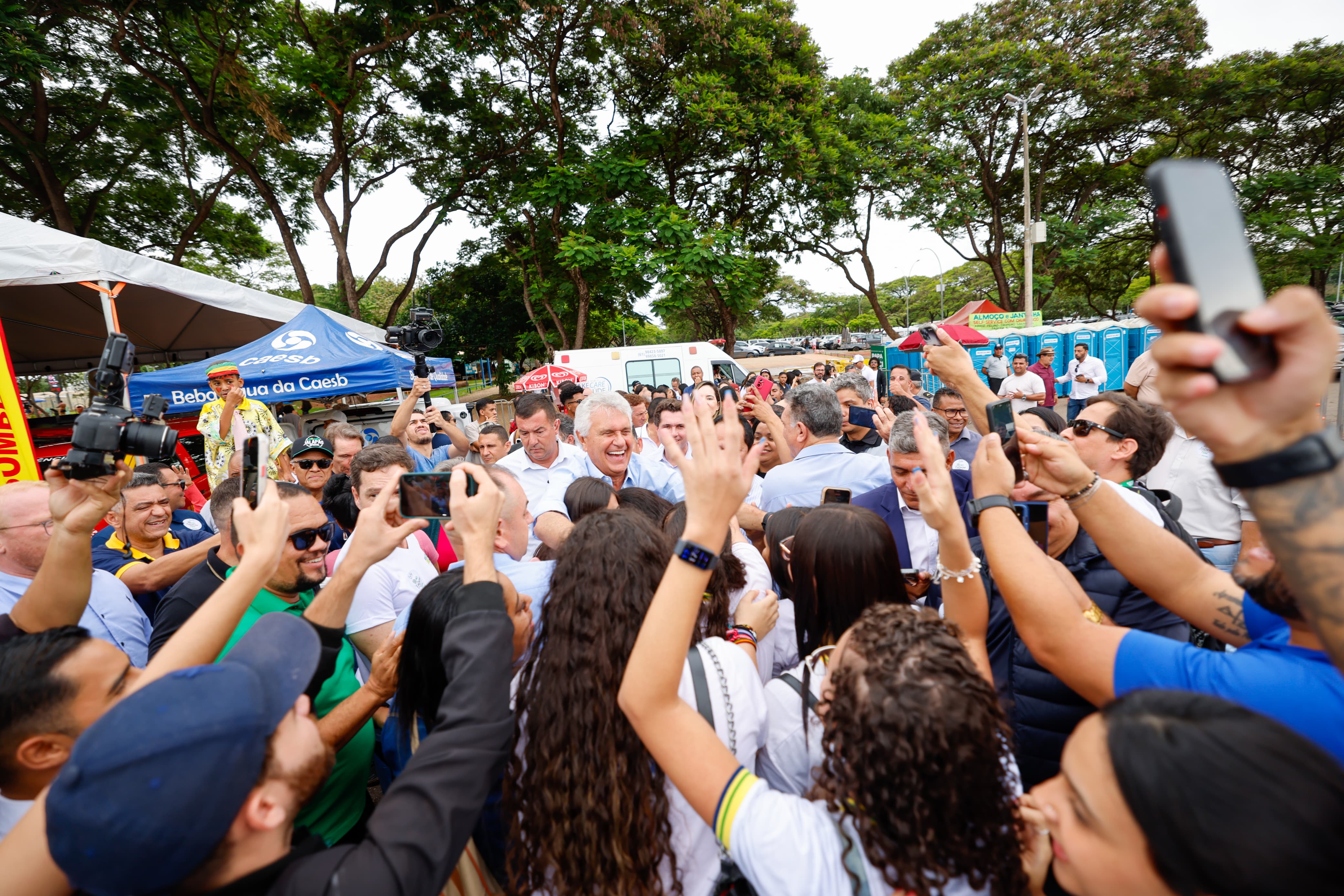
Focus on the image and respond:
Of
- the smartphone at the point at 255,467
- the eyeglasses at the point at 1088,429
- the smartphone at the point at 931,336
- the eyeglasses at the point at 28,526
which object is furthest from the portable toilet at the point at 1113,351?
the eyeglasses at the point at 28,526

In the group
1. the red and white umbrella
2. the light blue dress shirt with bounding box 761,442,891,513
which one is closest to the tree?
the red and white umbrella

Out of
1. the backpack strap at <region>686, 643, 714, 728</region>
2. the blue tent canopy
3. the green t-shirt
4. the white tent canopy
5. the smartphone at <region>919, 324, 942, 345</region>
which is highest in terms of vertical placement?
the white tent canopy

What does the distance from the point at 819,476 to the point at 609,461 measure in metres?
1.53

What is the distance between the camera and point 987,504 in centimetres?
159

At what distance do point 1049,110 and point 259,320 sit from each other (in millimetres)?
22676

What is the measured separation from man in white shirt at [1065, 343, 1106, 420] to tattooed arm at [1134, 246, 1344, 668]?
1218 cm

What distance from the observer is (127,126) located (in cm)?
1365

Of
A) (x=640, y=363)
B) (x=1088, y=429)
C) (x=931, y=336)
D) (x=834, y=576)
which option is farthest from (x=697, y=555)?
(x=640, y=363)

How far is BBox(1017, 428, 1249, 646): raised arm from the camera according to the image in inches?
62.3

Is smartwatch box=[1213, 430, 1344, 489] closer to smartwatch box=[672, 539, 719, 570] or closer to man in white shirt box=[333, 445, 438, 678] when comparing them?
smartwatch box=[672, 539, 719, 570]

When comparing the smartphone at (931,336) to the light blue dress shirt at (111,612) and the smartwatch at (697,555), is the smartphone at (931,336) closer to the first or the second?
the smartwatch at (697,555)

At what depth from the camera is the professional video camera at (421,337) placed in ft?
15.8

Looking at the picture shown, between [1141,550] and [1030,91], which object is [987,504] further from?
[1030,91]

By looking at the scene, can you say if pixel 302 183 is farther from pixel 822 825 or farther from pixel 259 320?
pixel 822 825
